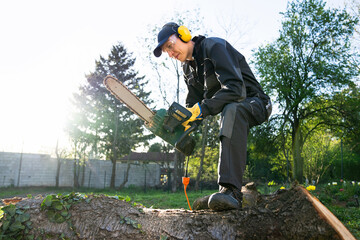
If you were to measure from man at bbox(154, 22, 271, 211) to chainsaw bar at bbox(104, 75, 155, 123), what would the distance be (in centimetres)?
46

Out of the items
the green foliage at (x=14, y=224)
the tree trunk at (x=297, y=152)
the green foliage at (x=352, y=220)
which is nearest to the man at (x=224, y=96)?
the green foliage at (x=14, y=224)

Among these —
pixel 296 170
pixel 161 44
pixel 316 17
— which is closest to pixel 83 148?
pixel 296 170

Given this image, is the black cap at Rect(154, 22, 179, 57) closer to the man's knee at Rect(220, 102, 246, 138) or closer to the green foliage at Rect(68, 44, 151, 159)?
the man's knee at Rect(220, 102, 246, 138)

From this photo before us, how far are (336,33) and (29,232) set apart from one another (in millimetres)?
22467

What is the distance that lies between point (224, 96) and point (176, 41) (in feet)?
2.46

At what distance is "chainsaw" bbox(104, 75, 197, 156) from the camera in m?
2.33

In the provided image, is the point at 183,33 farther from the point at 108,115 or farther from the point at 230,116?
the point at 108,115

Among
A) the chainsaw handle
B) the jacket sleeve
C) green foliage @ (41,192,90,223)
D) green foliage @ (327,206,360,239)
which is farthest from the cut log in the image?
green foliage @ (327,206,360,239)

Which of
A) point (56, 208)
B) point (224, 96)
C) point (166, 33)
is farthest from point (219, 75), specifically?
point (56, 208)

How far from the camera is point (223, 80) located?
7.36ft

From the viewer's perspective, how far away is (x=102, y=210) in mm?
1821

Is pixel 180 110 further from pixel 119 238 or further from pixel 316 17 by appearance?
pixel 316 17

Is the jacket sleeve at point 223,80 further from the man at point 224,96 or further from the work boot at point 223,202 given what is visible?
the work boot at point 223,202

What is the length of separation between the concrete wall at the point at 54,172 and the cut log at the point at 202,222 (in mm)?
18857
